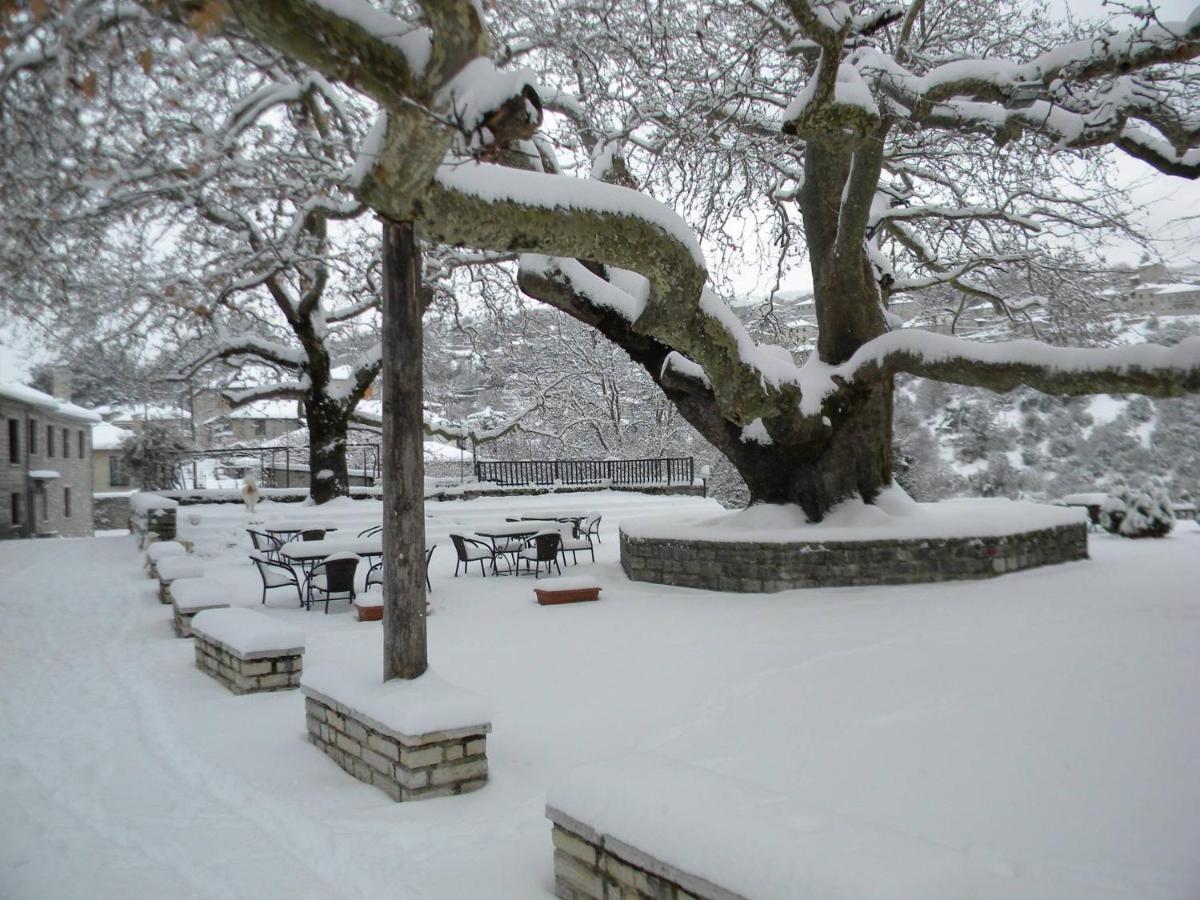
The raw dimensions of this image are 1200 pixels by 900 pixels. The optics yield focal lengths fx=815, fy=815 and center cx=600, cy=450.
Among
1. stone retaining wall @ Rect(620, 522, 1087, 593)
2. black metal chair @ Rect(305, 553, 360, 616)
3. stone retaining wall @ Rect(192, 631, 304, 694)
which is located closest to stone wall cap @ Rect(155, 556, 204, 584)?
black metal chair @ Rect(305, 553, 360, 616)

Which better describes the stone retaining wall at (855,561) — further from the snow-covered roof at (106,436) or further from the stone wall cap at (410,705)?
the snow-covered roof at (106,436)

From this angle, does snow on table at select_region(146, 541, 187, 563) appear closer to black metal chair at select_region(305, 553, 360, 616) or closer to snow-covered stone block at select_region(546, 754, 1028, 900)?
black metal chair at select_region(305, 553, 360, 616)

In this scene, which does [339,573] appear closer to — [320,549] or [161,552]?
[320,549]

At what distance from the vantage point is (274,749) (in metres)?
5.01

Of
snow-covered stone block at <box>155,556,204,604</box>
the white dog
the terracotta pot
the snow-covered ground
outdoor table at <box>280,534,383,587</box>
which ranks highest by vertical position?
the white dog

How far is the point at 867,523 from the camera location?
33.7 ft

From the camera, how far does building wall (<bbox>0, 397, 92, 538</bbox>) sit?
25.7m

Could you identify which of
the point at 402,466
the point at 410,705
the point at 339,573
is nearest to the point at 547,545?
the point at 339,573

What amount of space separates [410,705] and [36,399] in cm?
2779

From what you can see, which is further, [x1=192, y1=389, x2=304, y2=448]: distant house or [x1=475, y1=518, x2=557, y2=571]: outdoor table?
[x1=192, y1=389, x2=304, y2=448]: distant house

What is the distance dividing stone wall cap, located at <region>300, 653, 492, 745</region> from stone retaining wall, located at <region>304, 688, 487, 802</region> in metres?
0.02

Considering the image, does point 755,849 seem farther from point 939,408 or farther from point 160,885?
point 939,408

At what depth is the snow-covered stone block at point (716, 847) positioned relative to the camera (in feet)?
7.22

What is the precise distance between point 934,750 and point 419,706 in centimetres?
283
